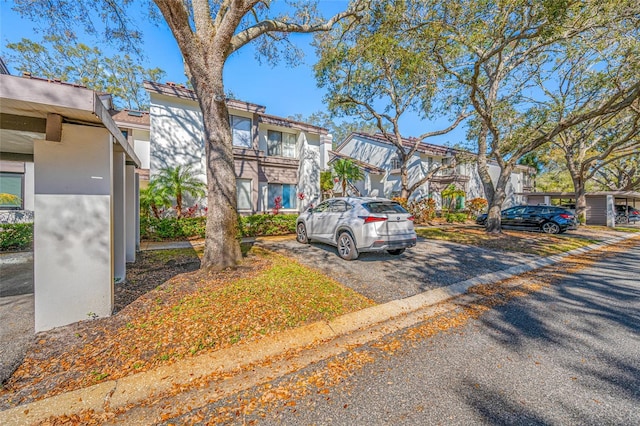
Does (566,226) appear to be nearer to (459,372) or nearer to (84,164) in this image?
(459,372)

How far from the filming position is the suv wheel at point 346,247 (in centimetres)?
→ 689

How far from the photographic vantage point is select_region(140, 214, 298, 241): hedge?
9.91 meters

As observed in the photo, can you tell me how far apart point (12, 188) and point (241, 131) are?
10624mm

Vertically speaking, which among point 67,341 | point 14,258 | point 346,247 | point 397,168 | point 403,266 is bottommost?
point 67,341

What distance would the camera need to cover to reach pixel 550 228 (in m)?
14.2

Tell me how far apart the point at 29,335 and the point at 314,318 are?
12.1ft

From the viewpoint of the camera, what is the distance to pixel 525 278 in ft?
20.4

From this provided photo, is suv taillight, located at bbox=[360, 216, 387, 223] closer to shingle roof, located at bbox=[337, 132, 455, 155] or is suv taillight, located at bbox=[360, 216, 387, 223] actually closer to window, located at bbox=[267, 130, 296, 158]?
window, located at bbox=[267, 130, 296, 158]

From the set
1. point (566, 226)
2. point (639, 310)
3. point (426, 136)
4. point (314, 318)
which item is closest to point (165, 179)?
point (314, 318)

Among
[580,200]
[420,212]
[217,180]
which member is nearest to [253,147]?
[217,180]

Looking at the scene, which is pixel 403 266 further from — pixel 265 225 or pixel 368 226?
pixel 265 225

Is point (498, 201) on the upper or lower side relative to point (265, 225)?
upper

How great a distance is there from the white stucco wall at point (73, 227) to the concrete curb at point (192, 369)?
5.19ft

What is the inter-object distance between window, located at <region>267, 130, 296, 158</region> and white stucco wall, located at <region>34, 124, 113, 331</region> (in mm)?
12732
